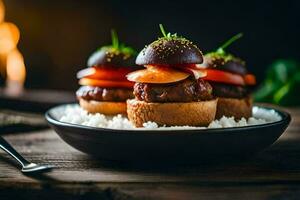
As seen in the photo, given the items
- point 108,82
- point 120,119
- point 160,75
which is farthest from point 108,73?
point 160,75

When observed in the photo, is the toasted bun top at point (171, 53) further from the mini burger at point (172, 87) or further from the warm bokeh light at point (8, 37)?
the warm bokeh light at point (8, 37)

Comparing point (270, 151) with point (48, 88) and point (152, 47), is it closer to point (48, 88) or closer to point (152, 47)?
point (152, 47)

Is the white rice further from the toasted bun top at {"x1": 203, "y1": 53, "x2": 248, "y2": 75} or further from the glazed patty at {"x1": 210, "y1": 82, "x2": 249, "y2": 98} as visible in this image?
the toasted bun top at {"x1": 203, "y1": 53, "x2": 248, "y2": 75}

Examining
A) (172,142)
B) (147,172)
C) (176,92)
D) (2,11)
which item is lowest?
(147,172)

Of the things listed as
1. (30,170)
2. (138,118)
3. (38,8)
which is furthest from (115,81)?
(38,8)

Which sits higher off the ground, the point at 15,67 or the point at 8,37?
the point at 8,37

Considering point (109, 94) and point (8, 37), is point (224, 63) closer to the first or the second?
point (109, 94)

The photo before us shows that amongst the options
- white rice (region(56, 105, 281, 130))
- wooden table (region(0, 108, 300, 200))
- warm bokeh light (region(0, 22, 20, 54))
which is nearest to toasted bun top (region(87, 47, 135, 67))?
white rice (region(56, 105, 281, 130))
